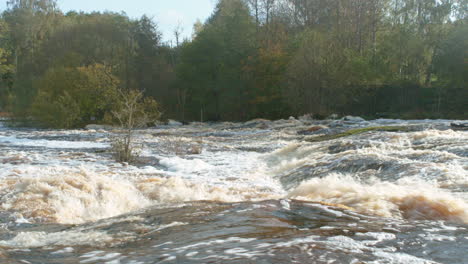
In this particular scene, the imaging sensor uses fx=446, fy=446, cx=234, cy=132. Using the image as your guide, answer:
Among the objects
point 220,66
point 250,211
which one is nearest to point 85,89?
point 220,66

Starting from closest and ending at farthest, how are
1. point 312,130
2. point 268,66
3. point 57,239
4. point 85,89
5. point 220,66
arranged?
point 57,239
point 312,130
point 85,89
point 268,66
point 220,66

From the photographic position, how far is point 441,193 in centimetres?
723

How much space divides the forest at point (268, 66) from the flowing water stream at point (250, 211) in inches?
849

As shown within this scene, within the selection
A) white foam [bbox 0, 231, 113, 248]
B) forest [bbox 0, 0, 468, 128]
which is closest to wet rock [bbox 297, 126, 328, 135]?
forest [bbox 0, 0, 468, 128]

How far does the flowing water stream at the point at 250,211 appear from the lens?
4.44 metres

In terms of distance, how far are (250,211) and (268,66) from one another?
3375 cm

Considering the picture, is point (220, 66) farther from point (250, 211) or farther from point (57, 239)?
point (57, 239)

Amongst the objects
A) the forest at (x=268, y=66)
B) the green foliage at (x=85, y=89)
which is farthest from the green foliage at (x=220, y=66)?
the green foliage at (x=85, y=89)

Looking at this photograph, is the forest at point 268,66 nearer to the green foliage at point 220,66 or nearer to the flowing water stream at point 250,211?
the green foliage at point 220,66

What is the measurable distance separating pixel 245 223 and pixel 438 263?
2.25m

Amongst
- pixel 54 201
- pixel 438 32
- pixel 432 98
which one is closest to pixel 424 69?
pixel 438 32

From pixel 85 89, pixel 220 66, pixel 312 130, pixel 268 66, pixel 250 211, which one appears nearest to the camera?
pixel 250 211

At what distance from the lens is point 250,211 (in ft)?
20.4

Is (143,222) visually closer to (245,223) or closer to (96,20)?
(245,223)
